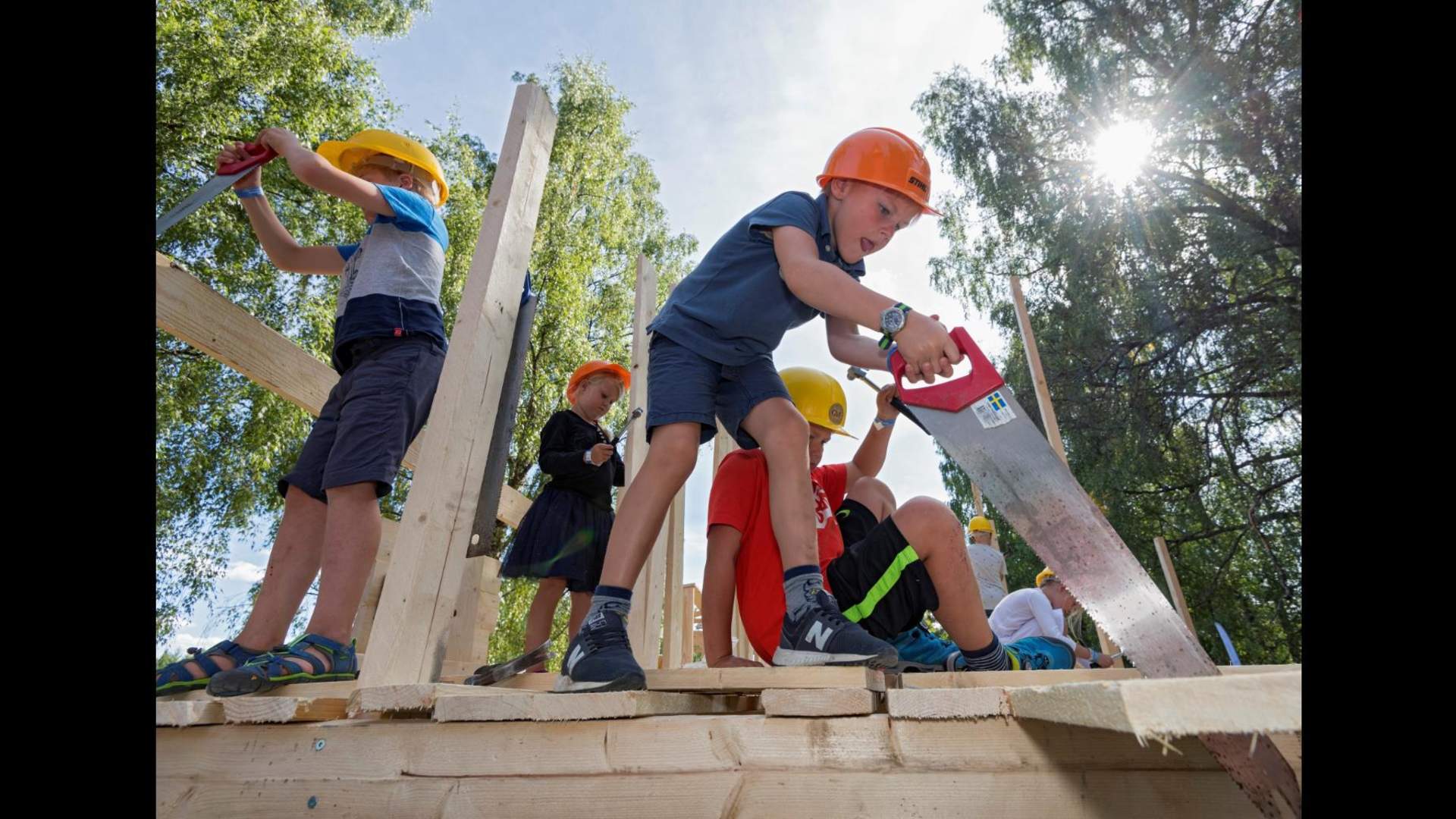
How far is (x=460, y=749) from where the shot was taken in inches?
64.6

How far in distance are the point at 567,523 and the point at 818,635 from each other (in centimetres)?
279

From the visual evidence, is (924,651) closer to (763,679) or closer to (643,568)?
(763,679)

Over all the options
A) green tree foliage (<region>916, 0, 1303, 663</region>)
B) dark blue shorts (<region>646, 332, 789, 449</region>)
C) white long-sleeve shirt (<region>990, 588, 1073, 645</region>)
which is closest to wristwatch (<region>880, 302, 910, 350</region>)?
dark blue shorts (<region>646, 332, 789, 449</region>)

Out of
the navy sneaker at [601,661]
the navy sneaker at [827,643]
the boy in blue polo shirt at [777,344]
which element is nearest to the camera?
the navy sneaker at [601,661]

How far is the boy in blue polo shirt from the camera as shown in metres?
2.19

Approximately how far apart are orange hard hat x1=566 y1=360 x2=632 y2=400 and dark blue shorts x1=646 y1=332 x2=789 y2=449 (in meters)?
2.50

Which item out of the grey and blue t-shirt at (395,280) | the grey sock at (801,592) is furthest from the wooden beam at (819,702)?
the grey and blue t-shirt at (395,280)

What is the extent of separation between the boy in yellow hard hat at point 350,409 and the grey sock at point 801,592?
1299 mm

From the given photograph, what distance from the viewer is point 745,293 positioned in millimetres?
2617

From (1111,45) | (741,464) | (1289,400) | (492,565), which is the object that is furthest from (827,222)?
(1111,45)

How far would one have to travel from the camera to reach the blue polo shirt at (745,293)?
8.57 ft

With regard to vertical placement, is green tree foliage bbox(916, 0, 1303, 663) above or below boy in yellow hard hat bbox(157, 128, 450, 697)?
above

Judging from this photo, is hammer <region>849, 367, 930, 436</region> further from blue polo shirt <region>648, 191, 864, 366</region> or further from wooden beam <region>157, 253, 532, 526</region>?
wooden beam <region>157, 253, 532, 526</region>

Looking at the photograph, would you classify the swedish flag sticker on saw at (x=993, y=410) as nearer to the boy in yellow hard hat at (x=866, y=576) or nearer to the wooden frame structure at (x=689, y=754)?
the boy in yellow hard hat at (x=866, y=576)
